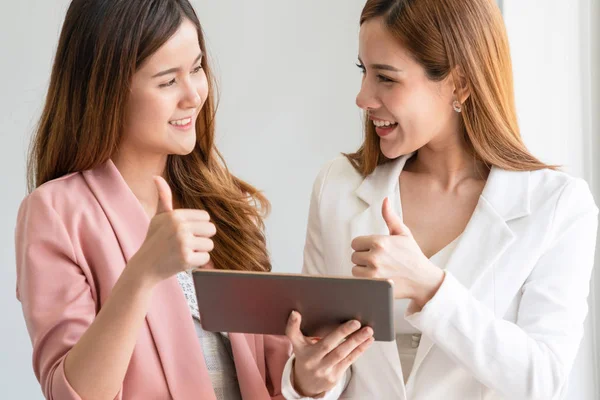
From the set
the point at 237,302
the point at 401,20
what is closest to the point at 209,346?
the point at 237,302

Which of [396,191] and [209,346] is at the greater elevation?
[396,191]

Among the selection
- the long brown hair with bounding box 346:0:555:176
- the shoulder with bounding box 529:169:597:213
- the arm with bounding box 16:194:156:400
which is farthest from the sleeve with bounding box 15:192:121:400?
the shoulder with bounding box 529:169:597:213

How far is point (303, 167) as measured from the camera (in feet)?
11.2

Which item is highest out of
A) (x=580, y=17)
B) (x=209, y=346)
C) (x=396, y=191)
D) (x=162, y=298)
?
(x=580, y=17)

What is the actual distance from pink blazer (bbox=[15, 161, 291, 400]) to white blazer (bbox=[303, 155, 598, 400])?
1.11 feet

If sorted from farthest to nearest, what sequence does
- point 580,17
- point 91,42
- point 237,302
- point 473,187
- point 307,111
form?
1. point 307,111
2. point 580,17
3. point 473,187
4. point 91,42
5. point 237,302

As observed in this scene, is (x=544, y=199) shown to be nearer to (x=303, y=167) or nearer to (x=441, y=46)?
(x=441, y=46)

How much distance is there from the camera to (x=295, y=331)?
5.77ft

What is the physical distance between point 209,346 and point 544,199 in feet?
2.60

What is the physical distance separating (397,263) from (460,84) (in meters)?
0.48

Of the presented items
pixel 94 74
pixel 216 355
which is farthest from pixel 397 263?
pixel 94 74

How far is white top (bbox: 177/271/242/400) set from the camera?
201 centimetres

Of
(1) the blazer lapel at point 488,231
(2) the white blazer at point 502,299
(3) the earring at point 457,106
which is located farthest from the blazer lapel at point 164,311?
(3) the earring at point 457,106

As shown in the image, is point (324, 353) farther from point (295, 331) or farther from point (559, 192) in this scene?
point (559, 192)
